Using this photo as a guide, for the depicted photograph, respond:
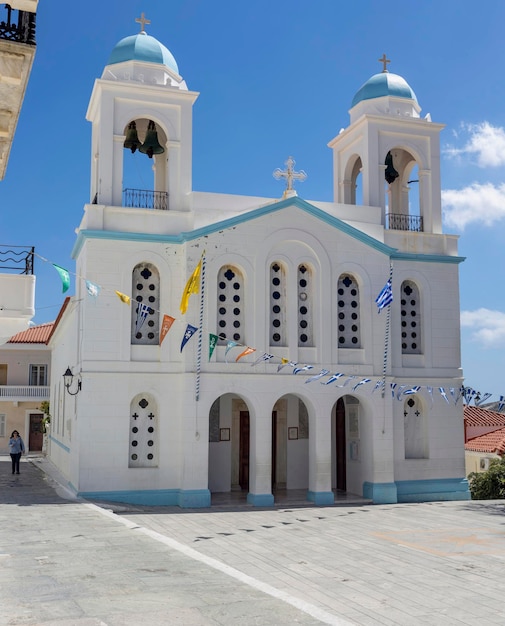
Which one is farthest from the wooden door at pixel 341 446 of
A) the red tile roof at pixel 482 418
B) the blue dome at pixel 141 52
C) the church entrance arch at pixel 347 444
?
the red tile roof at pixel 482 418

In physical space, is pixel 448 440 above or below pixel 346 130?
below

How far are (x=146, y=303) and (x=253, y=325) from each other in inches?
114

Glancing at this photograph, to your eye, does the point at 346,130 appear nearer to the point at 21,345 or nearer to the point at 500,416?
the point at 500,416

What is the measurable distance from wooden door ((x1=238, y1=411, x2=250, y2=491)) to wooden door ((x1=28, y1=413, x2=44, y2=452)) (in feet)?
58.0

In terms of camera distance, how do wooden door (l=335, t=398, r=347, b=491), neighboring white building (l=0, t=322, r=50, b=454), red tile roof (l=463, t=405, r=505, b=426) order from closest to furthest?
1. wooden door (l=335, t=398, r=347, b=491)
2. red tile roof (l=463, t=405, r=505, b=426)
3. neighboring white building (l=0, t=322, r=50, b=454)

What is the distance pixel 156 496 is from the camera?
1953 cm

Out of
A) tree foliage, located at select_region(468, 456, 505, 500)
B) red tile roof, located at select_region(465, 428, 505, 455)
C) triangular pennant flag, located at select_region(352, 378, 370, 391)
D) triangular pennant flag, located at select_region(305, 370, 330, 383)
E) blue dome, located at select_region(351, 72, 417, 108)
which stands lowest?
tree foliage, located at select_region(468, 456, 505, 500)

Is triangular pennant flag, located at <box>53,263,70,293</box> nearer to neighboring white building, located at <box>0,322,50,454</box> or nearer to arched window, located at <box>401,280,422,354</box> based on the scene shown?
arched window, located at <box>401,280,422,354</box>

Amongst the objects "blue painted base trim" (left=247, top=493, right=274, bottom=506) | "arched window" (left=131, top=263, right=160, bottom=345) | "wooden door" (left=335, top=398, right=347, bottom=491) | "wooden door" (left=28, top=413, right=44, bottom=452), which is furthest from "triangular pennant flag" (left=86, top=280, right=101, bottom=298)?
"wooden door" (left=28, top=413, right=44, bottom=452)

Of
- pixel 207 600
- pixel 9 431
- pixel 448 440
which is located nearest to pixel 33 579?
pixel 207 600

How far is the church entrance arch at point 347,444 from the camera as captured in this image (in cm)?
2212

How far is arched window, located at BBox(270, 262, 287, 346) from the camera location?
2094 centimetres

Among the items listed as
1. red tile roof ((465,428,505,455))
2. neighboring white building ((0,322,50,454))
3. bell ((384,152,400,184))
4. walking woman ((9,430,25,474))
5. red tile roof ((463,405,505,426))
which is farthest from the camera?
neighboring white building ((0,322,50,454))

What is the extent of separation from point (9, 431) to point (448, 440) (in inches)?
905
